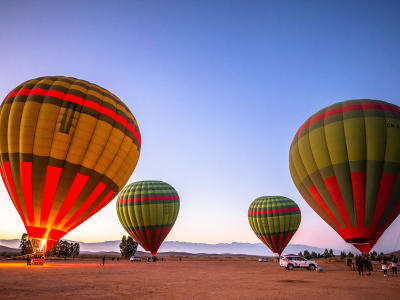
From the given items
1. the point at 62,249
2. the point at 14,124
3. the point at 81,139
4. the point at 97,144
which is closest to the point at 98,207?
the point at 97,144

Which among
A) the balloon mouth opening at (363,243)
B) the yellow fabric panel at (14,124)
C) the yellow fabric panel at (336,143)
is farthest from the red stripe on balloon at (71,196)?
the balloon mouth opening at (363,243)

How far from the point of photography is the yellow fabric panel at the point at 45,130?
18.5m

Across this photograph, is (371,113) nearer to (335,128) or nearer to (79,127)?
(335,128)

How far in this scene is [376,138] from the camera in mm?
18609

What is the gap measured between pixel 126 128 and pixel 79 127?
12.8ft

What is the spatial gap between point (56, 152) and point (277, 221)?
111 ft

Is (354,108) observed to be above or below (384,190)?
above

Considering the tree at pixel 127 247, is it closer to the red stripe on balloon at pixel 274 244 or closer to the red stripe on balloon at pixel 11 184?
the red stripe on balloon at pixel 274 244

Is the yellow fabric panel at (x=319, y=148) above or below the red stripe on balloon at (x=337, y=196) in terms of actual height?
above

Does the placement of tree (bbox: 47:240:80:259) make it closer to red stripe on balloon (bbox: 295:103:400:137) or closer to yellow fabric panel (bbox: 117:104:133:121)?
yellow fabric panel (bbox: 117:104:133:121)

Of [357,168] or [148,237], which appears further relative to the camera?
[148,237]

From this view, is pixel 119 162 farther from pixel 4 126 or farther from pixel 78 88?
pixel 4 126

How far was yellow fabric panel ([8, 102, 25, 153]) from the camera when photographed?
61.0 ft

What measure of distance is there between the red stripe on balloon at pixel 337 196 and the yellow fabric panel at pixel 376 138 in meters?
2.77
